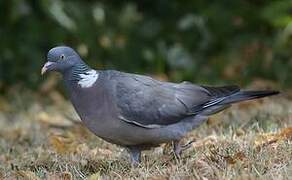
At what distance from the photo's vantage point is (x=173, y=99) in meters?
6.24

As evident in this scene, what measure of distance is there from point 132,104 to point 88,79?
1.16 feet

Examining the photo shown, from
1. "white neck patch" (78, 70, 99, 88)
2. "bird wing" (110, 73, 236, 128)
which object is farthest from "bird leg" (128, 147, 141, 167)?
"white neck patch" (78, 70, 99, 88)

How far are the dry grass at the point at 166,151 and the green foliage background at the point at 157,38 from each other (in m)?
1.69

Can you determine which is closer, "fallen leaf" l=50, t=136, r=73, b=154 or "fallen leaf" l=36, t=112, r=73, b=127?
"fallen leaf" l=50, t=136, r=73, b=154

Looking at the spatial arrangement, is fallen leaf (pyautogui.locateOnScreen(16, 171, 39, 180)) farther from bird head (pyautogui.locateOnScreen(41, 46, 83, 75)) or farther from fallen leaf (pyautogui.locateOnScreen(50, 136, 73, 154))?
fallen leaf (pyautogui.locateOnScreen(50, 136, 73, 154))

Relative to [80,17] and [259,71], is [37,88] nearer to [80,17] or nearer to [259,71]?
[80,17]

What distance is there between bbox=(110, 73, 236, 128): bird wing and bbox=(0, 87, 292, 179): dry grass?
0.28 metres

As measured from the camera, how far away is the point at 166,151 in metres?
6.54

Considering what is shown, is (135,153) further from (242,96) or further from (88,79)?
(242,96)

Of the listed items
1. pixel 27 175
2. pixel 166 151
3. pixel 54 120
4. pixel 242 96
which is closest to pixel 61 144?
pixel 166 151

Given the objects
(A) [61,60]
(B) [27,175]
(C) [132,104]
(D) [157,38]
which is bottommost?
(B) [27,175]

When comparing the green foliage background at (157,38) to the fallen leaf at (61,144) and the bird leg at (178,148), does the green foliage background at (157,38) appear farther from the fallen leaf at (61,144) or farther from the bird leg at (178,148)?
the bird leg at (178,148)

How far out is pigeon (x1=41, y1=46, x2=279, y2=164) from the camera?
19.5ft

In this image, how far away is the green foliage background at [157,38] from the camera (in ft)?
35.1
